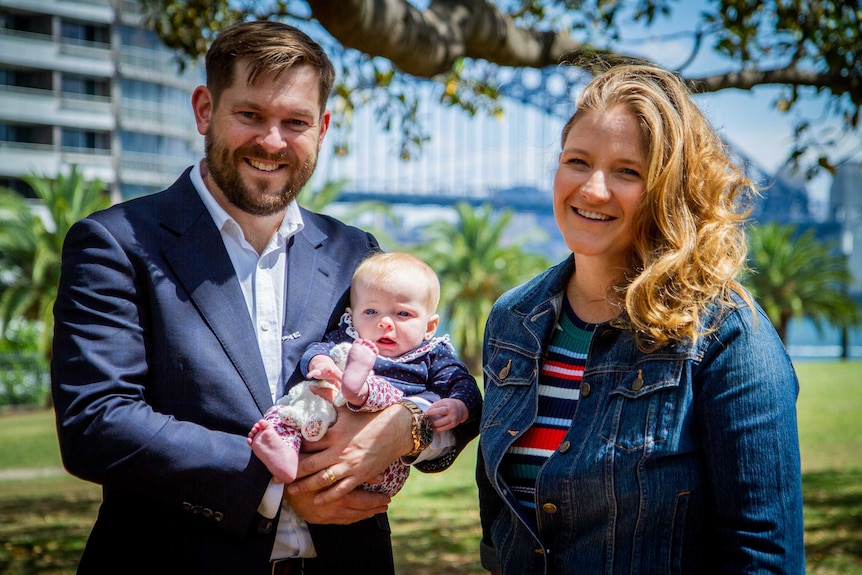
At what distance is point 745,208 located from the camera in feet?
7.82

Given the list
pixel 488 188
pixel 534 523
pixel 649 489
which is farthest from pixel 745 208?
pixel 488 188

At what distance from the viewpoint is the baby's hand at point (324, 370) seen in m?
2.35

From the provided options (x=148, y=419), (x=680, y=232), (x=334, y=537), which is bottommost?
(x=334, y=537)

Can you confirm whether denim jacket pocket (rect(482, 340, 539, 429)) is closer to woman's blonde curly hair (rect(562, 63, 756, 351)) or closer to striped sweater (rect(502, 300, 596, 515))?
striped sweater (rect(502, 300, 596, 515))

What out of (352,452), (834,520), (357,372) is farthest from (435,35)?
(834,520)

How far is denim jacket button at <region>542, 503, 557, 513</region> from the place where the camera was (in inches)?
85.8

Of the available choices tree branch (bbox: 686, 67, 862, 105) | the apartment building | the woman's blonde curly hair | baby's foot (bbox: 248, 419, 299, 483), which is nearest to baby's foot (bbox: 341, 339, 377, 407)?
baby's foot (bbox: 248, 419, 299, 483)

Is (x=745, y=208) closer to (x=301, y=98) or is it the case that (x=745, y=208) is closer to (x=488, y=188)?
(x=301, y=98)

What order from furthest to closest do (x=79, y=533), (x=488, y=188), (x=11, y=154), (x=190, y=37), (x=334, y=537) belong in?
1. (x=488, y=188)
2. (x=11, y=154)
3. (x=79, y=533)
4. (x=190, y=37)
5. (x=334, y=537)

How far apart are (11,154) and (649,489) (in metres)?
48.3

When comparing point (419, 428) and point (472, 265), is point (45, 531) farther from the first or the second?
point (472, 265)

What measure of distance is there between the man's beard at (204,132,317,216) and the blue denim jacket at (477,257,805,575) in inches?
39.3

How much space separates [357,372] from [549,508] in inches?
25.0

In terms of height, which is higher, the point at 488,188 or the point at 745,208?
the point at 488,188
